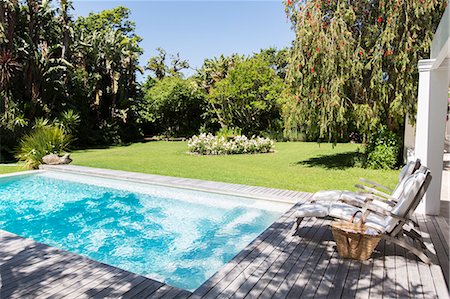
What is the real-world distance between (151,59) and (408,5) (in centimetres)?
2566

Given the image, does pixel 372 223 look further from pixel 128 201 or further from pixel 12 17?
pixel 12 17

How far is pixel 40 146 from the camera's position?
41.4 feet

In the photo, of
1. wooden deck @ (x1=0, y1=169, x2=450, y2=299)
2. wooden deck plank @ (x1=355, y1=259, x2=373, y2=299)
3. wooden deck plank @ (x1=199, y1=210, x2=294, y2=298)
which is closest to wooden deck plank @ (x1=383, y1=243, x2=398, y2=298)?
wooden deck @ (x1=0, y1=169, x2=450, y2=299)

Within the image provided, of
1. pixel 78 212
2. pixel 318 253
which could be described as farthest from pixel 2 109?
pixel 318 253

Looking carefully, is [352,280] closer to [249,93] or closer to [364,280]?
[364,280]

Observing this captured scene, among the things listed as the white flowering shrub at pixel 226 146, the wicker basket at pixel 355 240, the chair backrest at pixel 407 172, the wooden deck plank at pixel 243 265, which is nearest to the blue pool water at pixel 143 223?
the wooden deck plank at pixel 243 265

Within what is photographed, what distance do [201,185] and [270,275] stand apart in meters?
5.22

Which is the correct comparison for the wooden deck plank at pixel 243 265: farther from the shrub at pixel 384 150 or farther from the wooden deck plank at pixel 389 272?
the shrub at pixel 384 150

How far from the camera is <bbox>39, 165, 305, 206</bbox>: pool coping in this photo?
23.8 ft

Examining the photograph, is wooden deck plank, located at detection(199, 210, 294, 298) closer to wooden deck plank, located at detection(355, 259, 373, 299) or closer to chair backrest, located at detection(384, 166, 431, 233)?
wooden deck plank, located at detection(355, 259, 373, 299)

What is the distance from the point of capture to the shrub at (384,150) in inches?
426

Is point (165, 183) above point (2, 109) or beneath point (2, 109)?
beneath

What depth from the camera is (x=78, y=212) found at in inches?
299

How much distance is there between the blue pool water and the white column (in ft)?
9.70
